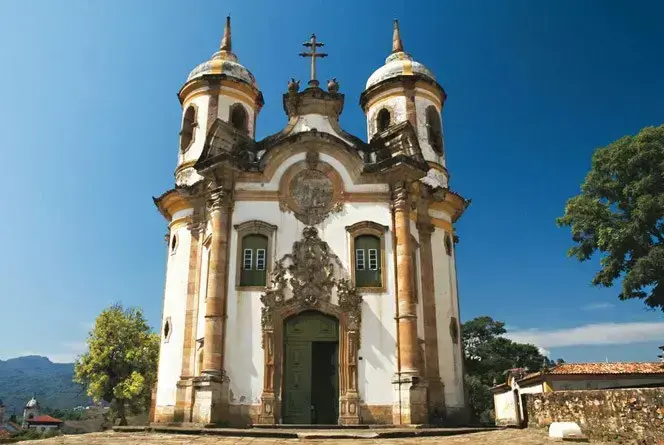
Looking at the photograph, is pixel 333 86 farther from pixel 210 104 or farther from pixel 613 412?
pixel 613 412

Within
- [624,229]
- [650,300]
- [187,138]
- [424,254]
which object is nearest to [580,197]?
[624,229]

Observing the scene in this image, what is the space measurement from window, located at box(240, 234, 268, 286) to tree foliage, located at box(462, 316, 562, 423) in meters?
31.1

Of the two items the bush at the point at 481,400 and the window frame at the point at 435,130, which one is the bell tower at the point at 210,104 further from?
the bush at the point at 481,400

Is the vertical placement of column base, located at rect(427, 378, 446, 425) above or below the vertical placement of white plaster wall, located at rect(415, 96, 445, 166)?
below

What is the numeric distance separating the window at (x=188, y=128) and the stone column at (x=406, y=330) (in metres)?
9.96

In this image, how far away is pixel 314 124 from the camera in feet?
67.8

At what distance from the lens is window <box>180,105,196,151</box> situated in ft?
78.7

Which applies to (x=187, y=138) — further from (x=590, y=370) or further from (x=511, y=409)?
(x=590, y=370)

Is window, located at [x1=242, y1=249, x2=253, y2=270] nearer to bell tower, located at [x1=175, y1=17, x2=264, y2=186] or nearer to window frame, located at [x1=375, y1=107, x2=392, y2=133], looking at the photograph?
bell tower, located at [x1=175, y1=17, x2=264, y2=186]

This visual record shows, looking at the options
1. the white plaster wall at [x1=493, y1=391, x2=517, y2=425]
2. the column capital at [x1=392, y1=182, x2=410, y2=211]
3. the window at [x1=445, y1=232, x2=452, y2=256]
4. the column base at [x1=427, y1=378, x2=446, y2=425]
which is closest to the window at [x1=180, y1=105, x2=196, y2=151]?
the column capital at [x1=392, y1=182, x2=410, y2=211]

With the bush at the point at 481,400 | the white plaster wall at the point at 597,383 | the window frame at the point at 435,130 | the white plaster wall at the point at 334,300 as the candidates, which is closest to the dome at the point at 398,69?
the window frame at the point at 435,130

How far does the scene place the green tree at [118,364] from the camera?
3297cm

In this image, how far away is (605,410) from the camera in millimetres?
10484

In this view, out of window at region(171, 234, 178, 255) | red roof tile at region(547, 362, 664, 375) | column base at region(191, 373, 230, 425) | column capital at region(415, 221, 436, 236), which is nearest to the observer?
column base at region(191, 373, 230, 425)
